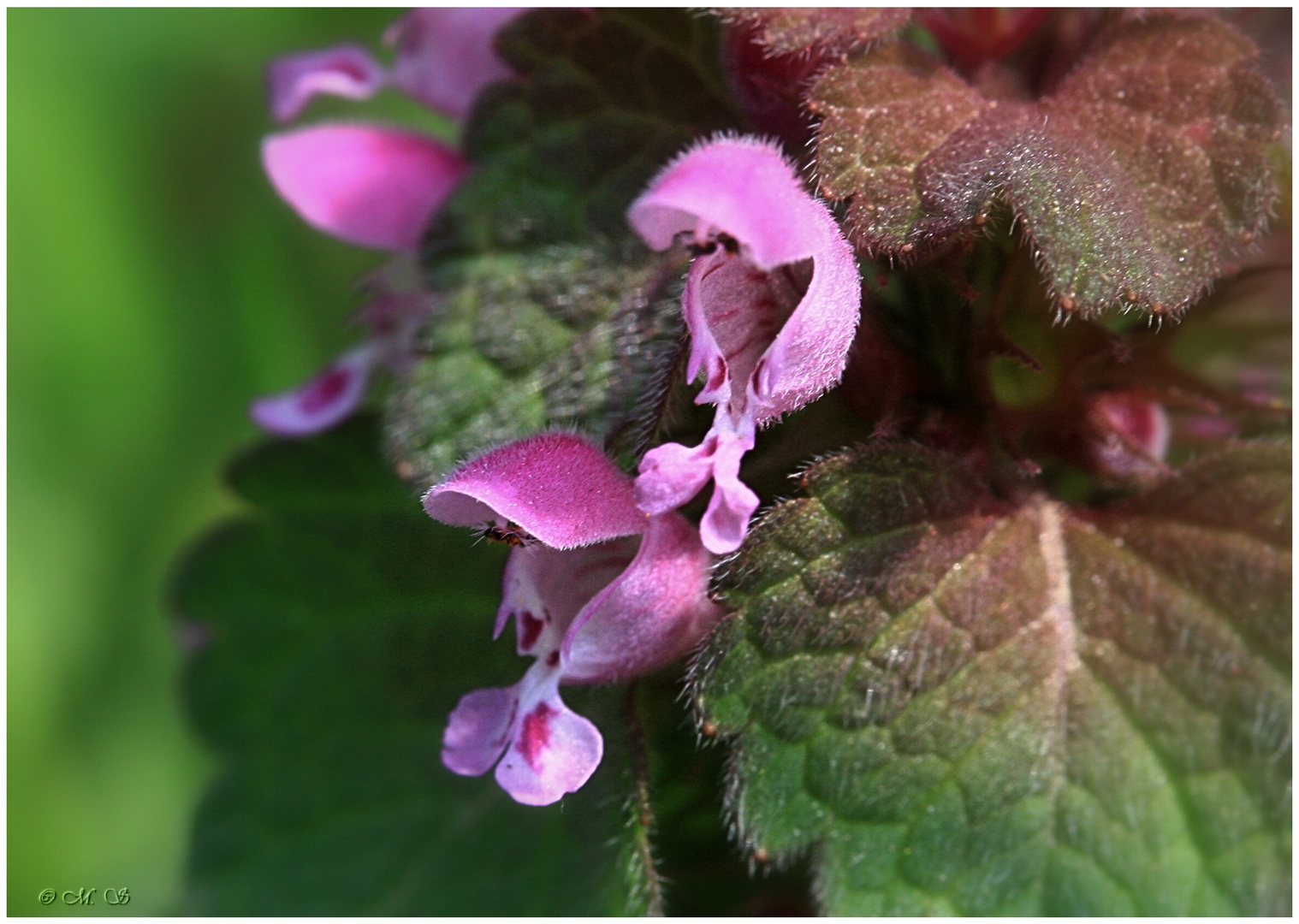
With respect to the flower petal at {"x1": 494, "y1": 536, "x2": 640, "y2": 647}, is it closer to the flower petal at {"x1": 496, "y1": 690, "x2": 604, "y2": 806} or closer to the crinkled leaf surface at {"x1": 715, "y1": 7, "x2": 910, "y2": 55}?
the flower petal at {"x1": 496, "y1": 690, "x2": 604, "y2": 806}

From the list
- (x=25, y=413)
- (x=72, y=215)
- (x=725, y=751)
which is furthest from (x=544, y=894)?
(x=72, y=215)

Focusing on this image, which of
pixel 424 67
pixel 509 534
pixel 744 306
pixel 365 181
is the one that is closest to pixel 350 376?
pixel 365 181

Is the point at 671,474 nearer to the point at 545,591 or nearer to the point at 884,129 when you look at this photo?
the point at 545,591

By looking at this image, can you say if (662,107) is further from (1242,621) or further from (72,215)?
(72,215)

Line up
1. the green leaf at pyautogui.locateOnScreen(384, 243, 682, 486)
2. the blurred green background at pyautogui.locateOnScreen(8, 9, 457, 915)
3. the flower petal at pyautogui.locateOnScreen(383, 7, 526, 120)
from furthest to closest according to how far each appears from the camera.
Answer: the blurred green background at pyautogui.locateOnScreen(8, 9, 457, 915) → the flower petal at pyautogui.locateOnScreen(383, 7, 526, 120) → the green leaf at pyautogui.locateOnScreen(384, 243, 682, 486)

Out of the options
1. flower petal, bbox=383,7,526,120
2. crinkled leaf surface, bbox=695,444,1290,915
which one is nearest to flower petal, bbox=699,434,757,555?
crinkled leaf surface, bbox=695,444,1290,915

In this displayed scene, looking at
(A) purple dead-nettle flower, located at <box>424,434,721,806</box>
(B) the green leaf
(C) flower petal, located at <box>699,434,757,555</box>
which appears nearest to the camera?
(C) flower petal, located at <box>699,434,757,555</box>
